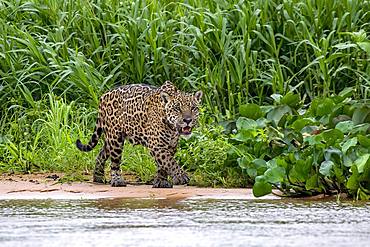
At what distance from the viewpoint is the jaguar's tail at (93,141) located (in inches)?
384

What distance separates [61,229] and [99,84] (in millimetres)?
4958

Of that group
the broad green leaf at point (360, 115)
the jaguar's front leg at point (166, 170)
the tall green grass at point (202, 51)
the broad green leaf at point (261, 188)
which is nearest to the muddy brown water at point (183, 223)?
the broad green leaf at point (261, 188)

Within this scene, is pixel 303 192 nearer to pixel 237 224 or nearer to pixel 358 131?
pixel 358 131

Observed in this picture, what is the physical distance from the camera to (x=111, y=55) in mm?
11492

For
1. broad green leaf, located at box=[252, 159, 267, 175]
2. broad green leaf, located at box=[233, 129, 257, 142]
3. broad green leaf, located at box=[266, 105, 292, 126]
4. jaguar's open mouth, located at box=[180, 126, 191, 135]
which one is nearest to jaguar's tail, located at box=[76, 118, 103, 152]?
jaguar's open mouth, located at box=[180, 126, 191, 135]

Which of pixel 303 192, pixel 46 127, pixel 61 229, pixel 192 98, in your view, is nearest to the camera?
pixel 61 229

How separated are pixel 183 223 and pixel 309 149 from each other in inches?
73.5

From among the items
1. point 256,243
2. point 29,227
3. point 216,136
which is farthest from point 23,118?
point 256,243

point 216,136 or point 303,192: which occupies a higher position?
point 216,136

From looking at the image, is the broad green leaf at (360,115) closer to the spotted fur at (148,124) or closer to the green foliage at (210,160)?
the green foliage at (210,160)

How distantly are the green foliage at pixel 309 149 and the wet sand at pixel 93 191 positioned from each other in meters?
0.28

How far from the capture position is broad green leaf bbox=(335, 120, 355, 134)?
26.5 feet

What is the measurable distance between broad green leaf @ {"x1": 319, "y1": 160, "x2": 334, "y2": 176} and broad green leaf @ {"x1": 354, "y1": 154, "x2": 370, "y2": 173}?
18 cm

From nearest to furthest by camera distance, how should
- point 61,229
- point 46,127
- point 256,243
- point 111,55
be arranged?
point 256,243
point 61,229
point 46,127
point 111,55
